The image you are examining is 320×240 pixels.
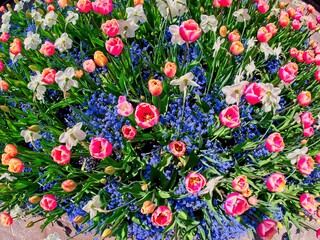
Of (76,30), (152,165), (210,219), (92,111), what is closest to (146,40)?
(76,30)

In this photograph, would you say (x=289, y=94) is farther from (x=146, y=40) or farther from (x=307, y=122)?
(x=146, y=40)

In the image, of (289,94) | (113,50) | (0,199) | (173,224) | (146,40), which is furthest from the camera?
(146,40)

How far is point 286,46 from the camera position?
245 centimetres

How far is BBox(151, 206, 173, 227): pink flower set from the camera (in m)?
1.45

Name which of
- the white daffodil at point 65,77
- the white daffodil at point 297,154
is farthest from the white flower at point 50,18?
the white daffodil at point 297,154

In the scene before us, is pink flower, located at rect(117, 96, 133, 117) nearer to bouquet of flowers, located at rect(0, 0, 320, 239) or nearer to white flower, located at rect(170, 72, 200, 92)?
bouquet of flowers, located at rect(0, 0, 320, 239)

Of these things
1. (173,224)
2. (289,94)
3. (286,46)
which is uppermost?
(286,46)

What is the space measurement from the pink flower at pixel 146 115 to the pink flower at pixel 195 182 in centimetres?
30

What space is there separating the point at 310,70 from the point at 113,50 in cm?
143

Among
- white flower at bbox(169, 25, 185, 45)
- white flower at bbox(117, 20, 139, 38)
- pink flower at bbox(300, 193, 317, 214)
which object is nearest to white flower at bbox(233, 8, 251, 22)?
white flower at bbox(169, 25, 185, 45)

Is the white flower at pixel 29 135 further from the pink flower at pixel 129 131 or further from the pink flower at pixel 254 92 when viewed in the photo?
the pink flower at pixel 254 92

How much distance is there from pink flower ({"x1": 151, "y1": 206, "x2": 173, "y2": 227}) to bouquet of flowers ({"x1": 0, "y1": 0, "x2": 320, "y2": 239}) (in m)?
0.01

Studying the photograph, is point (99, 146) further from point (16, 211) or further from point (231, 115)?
point (16, 211)

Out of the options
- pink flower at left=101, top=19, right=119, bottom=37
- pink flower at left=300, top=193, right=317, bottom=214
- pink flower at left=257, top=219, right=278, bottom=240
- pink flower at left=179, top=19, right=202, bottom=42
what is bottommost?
pink flower at left=257, top=219, right=278, bottom=240
